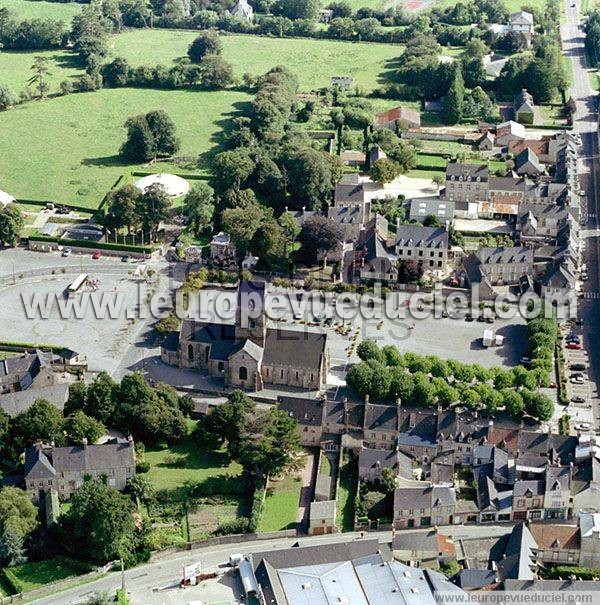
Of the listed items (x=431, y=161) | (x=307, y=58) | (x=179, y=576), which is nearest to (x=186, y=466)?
(x=179, y=576)

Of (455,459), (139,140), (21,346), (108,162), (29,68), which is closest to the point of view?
(455,459)

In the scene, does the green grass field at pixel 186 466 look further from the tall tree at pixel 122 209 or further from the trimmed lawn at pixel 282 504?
the tall tree at pixel 122 209

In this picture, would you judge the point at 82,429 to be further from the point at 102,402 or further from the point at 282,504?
the point at 282,504

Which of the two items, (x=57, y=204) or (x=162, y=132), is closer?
(x=57, y=204)

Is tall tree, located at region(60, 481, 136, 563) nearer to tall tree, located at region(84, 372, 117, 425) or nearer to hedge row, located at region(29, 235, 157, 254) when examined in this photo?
tall tree, located at region(84, 372, 117, 425)

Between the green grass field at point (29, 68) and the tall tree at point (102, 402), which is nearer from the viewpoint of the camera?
the tall tree at point (102, 402)

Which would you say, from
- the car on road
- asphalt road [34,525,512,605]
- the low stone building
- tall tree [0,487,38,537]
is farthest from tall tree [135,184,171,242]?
the car on road

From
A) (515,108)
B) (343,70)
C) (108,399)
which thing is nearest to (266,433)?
(108,399)

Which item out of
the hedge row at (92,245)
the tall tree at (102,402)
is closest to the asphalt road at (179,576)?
the tall tree at (102,402)
